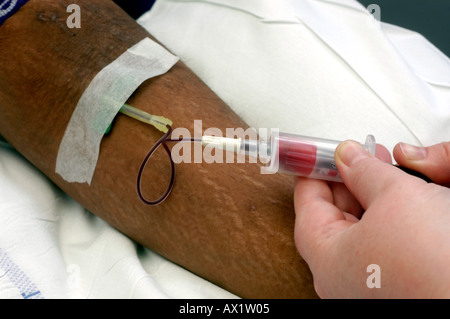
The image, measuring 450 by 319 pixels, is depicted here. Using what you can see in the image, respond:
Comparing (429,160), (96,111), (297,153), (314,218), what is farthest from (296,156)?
(96,111)

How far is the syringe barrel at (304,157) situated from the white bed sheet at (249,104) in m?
0.20

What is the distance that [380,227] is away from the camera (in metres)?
0.53

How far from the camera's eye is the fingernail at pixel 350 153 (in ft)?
2.11

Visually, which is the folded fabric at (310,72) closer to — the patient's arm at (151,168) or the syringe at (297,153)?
the patient's arm at (151,168)

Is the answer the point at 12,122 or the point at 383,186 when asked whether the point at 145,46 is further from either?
the point at 383,186

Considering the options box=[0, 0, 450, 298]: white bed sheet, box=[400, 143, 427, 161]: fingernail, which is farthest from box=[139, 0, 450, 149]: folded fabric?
box=[400, 143, 427, 161]: fingernail

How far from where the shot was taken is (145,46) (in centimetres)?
91

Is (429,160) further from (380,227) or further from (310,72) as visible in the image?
(310,72)

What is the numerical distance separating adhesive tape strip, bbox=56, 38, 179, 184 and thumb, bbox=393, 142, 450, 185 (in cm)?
54

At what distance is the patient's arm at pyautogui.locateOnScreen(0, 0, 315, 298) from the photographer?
0.76m

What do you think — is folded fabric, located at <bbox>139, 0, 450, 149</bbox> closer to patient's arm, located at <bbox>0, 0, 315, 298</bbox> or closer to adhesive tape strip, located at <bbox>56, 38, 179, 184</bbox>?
patient's arm, located at <bbox>0, 0, 315, 298</bbox>

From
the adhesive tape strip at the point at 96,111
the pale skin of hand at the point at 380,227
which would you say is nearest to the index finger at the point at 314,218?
the pale skin of hand at the point at 380,227

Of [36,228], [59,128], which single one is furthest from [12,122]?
[36,228]
